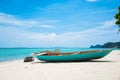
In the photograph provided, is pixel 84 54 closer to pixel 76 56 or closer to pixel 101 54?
pixel 76 56

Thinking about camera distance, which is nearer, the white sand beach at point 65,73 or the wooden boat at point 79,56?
the white sand beach at point 65,73

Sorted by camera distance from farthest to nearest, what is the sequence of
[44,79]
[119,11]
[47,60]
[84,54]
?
[119,11] < [47,60] < [84,54] < [44,79]

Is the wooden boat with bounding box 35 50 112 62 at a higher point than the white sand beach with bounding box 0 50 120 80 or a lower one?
higher

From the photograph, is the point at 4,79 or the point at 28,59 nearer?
the point at 4,79

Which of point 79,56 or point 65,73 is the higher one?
point 79,56

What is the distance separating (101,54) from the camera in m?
13.8

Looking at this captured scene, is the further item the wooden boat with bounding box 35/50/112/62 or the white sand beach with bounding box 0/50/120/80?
the wooden boat with bounding box 35/50/112/62

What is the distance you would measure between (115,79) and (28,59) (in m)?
11.7

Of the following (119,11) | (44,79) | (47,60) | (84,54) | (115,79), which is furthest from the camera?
(119,11)

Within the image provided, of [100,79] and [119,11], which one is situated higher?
[119,11]

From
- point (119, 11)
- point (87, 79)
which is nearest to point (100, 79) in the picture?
point (87, 79)

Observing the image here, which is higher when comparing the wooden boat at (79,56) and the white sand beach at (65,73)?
the wooden boat at (79,56)

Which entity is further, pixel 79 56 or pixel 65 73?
pixel 79 56

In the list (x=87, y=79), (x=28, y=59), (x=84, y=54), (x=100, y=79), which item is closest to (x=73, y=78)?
(x=87, y=79)
